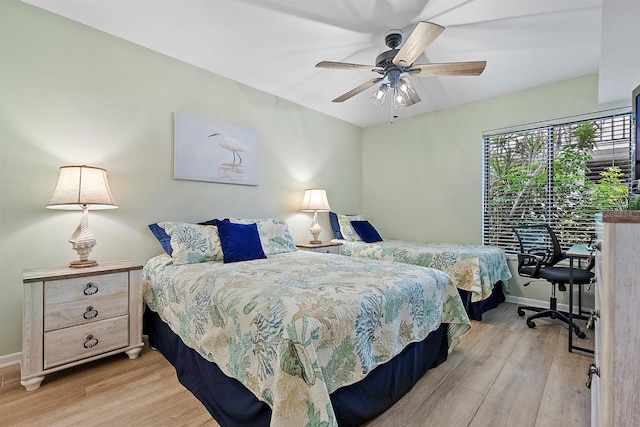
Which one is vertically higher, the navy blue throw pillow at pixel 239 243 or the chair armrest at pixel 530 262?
the navy blue throw pillow at pixel 239 243

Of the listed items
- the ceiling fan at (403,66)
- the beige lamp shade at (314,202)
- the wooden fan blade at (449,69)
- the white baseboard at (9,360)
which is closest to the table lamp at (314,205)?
the beige lamp shade at (314,202)

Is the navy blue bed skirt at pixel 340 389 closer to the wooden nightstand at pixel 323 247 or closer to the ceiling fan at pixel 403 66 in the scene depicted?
the wooden nightstand at pixel 323 247

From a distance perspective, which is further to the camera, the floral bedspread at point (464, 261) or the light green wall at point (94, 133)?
the floral bedspread at point (464, 261)

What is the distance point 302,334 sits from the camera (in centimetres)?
114

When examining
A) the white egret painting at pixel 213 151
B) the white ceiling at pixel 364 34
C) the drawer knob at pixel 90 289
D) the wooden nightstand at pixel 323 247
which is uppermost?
the white ceiling at pixel 364 34

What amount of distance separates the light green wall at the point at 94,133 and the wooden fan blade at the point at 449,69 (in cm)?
192

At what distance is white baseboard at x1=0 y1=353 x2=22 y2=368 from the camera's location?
202cm

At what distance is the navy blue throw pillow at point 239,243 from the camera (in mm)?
2446

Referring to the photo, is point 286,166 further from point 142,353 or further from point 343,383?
point 343,383

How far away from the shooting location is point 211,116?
10.1 ft

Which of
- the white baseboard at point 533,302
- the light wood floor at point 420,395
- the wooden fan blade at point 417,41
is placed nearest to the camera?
the light wood floor at point 420,395

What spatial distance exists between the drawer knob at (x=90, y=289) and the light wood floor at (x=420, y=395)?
53cm

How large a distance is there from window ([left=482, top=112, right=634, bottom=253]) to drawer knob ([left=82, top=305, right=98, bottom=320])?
4.07 meters

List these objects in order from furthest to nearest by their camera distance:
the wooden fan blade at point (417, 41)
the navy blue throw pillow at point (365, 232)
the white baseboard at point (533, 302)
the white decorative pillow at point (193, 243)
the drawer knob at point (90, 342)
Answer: the navy blue throw pillow at point (365, 232) → the white baseboard at point (533, 302) → the white decorative pillow at point (193, 243) → the drawer knob at point (90, 342) → the wooden fan blade at point (417, 41)
